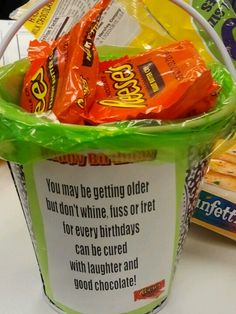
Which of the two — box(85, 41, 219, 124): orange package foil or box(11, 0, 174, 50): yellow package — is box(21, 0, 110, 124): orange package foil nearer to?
box(85, 41, 219, 124): orange package foil

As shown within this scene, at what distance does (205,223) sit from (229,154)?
11 centimetres

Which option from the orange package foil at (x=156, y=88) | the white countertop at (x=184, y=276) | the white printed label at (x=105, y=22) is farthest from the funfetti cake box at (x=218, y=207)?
the white printed label at (x=105, y=22)

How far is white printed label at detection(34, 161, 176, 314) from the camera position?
1.18ft

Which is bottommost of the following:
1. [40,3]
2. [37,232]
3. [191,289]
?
[191,289]

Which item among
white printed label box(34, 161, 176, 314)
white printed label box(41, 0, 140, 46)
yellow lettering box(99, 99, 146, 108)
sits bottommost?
white printed label box(34, 161, 176, 314)

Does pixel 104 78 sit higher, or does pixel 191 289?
pixel 104 78

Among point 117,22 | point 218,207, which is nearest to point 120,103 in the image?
point 218,207

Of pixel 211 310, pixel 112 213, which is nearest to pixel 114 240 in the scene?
pixel 112 213

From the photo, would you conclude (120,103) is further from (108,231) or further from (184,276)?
(184,276)

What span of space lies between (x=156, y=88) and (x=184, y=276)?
0.21 meters

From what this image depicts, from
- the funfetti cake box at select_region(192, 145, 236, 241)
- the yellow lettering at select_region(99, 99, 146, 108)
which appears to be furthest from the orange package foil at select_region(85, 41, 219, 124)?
the funfetti cake box at select_region(192, 145, 236, 241)

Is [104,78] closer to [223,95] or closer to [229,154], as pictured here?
[223,95]

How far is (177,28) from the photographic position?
68cm

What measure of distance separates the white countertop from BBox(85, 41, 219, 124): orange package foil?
7.4 inches
